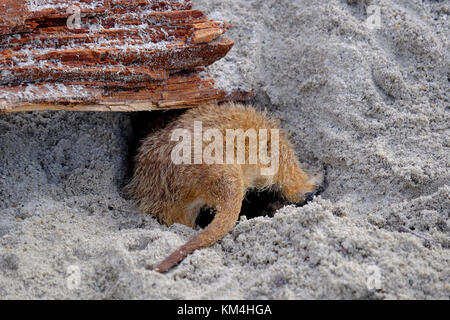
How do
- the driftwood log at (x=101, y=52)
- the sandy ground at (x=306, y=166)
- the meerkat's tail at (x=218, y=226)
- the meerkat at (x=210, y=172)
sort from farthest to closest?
the meerkat at (x=210, y=172) → the driftwood log at (x=101, y=52) → the meerkat's tail at (x=218, y=226) → the sandy ground at (x=306, y=166)

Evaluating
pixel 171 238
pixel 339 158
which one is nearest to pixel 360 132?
pixel 339 158

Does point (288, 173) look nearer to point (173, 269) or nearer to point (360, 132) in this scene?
point (360, 132)

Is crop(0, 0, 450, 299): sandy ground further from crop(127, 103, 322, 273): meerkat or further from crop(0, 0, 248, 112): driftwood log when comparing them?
crop(0, 0, 248, 112): driftwood log

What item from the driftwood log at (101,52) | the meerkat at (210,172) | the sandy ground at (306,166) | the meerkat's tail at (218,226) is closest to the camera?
the sandy ground at (306,166)

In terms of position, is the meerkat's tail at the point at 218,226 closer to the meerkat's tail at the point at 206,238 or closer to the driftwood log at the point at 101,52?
the meerkat's tail at the point at 206,238

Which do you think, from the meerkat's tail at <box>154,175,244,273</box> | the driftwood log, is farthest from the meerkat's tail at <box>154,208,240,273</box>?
the driftwood log

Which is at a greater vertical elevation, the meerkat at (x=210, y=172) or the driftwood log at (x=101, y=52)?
the driftwood log at (x=101, y=52)

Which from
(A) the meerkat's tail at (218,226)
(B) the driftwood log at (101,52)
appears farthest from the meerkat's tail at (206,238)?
(B) the driftwood log at (101,52)
